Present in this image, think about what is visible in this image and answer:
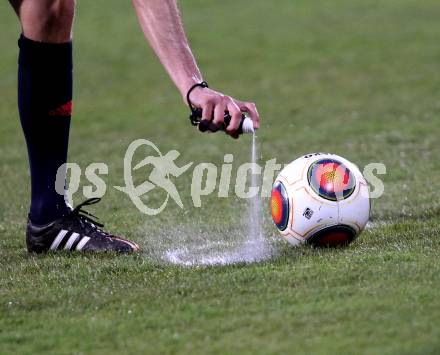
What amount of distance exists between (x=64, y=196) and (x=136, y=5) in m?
1.80

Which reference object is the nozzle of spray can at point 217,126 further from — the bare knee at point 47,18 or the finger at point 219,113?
the bare knee at point 47,18

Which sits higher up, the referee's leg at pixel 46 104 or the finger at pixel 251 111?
the finger at pixel 251 111

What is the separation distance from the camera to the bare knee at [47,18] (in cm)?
507

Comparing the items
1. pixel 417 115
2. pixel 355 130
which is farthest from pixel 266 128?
pixel 417 115

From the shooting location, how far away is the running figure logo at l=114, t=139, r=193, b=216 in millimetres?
7094

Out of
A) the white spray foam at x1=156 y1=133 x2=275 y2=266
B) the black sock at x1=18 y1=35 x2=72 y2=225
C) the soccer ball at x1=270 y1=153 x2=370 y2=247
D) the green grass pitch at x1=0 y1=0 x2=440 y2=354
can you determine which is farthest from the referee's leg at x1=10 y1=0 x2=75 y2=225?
the soccer ball at x1=270 y1=153 x2=370 y2=247

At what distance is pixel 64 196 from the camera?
17.8 feet

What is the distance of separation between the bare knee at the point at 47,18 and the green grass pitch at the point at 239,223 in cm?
116

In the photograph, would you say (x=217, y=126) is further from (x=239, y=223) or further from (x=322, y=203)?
(x=239, y=223)

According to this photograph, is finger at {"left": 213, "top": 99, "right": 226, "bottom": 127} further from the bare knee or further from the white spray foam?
the bare knee

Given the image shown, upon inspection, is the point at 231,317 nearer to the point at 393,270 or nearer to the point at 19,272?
the point at 393,270

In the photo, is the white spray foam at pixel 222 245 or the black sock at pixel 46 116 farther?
→ the black sock at pixel 46 116

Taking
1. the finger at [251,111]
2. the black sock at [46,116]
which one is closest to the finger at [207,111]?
the finger at [251,111]

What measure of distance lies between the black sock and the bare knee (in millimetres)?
73
